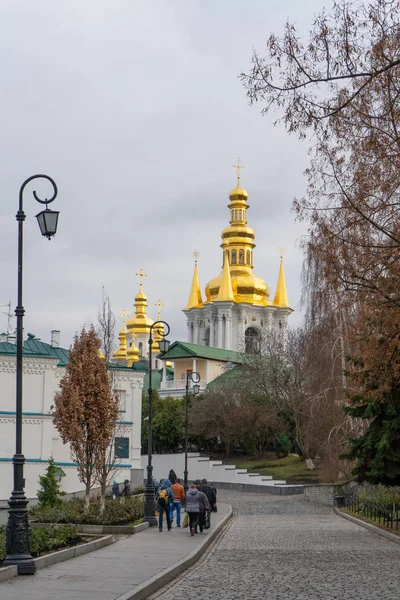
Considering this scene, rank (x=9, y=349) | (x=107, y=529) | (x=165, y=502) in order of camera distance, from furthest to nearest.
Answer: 1. (x=9, y=349)
2. (x=165, y=502)
3. (x=107, y=529)

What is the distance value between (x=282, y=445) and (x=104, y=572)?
196ft

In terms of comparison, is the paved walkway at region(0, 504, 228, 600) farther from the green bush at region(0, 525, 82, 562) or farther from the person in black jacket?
the person in black jacket

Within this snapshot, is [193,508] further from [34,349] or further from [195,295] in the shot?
[195,295]

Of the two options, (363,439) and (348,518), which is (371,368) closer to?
(363,439)

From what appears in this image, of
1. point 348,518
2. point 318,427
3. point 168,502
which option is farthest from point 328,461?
point 168,502

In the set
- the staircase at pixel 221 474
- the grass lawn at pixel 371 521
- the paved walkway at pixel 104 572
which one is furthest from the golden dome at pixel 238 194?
the paved walkway at pixel 104 572

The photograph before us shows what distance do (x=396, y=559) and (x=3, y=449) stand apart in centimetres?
3223

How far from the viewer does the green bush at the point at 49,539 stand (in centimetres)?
1729

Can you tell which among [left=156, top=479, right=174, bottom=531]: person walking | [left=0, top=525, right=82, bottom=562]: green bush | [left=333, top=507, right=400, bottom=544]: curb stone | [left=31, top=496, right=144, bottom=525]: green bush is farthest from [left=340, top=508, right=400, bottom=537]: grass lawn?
[left=0, top=525, right=82, bottom=562]: green bush

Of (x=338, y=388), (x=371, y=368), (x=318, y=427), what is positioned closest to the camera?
(x=371, y=368)

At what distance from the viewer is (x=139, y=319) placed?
141 meters

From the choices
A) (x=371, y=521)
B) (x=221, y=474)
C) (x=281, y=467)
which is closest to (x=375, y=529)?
(x=371, y=521)

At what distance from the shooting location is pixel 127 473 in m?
57.8

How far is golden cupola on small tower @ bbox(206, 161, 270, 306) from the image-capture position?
11812cm
